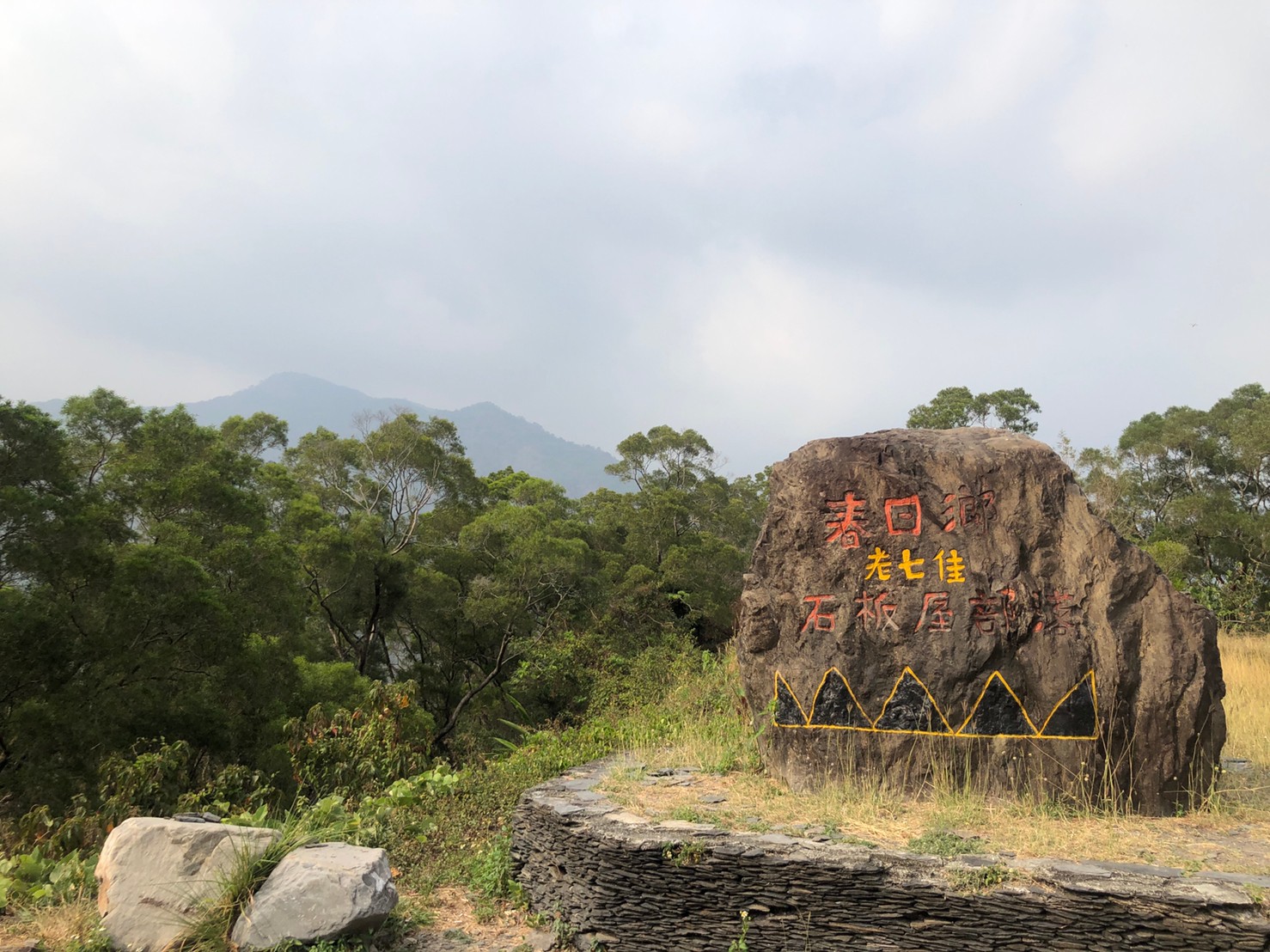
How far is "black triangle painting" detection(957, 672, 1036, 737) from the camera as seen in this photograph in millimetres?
5438

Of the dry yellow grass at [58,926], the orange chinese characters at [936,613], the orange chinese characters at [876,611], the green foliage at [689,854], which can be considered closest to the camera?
the dry yellow grass at [58,926]

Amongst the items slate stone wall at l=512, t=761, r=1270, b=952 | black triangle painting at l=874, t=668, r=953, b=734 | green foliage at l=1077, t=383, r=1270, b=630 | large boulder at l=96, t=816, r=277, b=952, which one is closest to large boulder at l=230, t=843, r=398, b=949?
large boulder at l=96, t=816, r=277, b=952

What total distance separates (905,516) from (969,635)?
2.96 ft

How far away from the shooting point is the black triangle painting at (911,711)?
18.3 ft

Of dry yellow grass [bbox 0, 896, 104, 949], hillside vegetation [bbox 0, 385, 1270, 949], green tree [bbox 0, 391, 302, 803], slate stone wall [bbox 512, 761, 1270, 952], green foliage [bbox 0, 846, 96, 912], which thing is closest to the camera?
slate stone wall [bbox 512, 761, 1270, 952]

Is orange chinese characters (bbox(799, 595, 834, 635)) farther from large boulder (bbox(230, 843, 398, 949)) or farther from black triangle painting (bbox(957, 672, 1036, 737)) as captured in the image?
large boulder (bbox(230, 843, 398, 949))

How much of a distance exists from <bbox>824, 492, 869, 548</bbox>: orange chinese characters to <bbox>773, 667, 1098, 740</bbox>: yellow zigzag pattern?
0.91 m

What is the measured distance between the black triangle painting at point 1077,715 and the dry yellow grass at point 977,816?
17.8 inches

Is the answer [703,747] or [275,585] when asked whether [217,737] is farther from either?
[703,747]

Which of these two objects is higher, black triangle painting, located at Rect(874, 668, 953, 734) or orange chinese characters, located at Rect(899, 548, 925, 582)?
orange chinese characters, located at Rect(899, 548, 925, 582)

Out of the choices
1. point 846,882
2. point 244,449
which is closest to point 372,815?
point 846,882

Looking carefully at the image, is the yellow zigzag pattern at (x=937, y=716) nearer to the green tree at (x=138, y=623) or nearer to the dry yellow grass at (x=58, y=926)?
the dry yellow grass at (x=58, y=926)

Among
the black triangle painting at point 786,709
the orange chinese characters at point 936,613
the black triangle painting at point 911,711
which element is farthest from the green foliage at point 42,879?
the orange chinese characters at point 936,613

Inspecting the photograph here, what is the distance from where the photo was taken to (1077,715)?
538 centimetres
